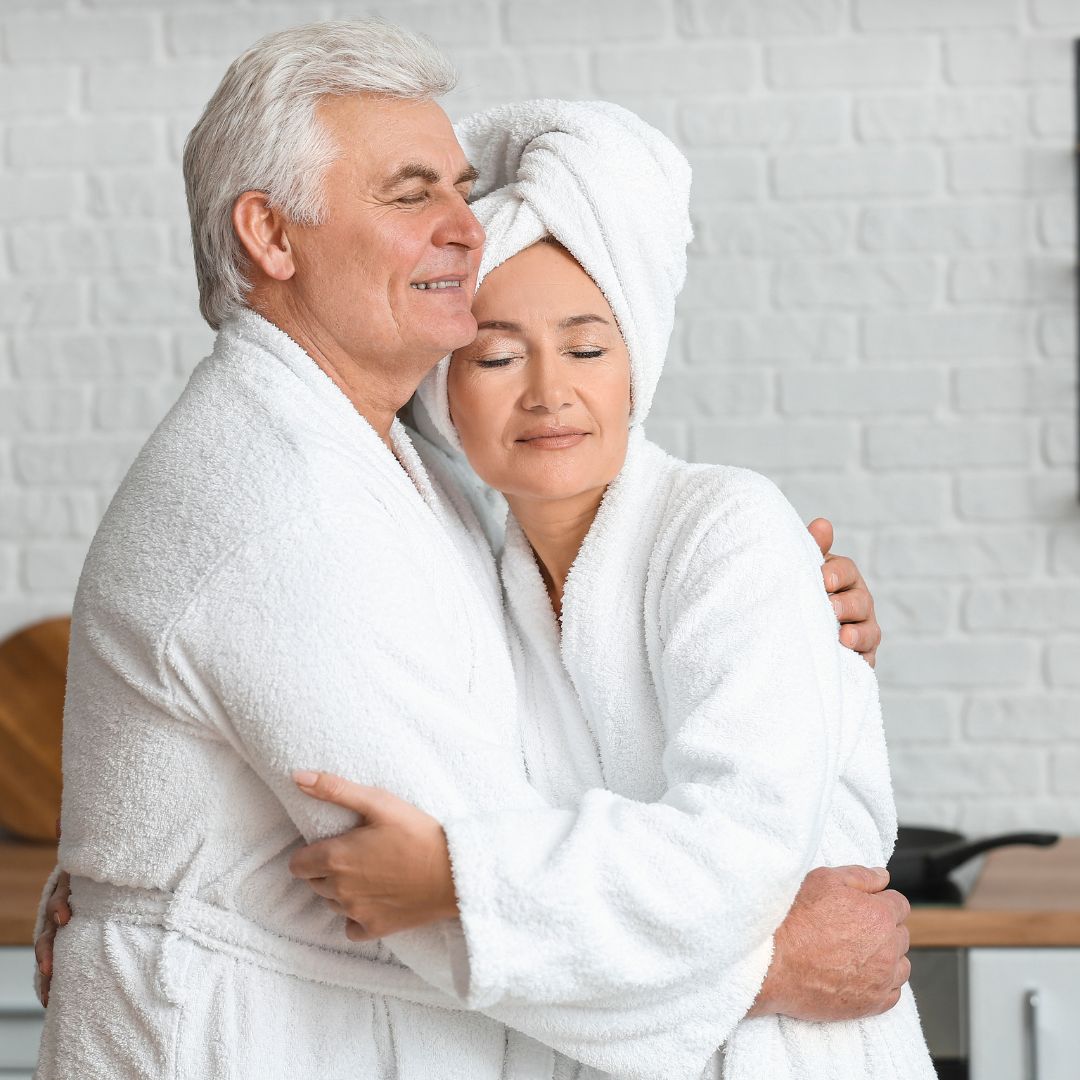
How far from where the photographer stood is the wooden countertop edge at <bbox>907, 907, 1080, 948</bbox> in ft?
7.44

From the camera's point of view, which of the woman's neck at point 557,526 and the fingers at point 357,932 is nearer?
the fingers at point 357,932

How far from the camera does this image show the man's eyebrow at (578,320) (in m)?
1.55

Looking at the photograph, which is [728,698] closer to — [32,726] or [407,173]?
→ [407,173]

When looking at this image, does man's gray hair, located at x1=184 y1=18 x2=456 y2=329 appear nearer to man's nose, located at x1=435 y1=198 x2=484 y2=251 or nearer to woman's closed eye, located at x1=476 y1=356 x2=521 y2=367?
man's nose, located at x1=435 y1=198 x2=484 y2=251

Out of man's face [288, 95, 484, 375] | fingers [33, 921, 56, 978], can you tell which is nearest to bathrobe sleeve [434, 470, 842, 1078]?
man's face [288, 95, 484, 375]

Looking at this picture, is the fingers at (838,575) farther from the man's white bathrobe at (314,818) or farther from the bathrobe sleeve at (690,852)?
the man's white bathrobe at (314,818)

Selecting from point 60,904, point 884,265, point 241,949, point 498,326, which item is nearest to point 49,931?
point 60,904

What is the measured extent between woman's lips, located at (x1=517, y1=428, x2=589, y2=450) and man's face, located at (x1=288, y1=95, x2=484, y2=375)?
124 mm

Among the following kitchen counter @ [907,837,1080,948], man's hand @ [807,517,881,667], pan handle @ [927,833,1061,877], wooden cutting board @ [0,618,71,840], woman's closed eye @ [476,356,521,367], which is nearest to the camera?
woman's closed eye @ [476,356,521,367]

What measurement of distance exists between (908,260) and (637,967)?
181 centimetres

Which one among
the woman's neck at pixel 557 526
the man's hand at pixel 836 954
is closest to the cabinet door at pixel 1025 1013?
the man's hand at pixel 836 954

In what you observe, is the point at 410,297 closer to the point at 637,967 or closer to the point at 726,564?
the point at 726,564

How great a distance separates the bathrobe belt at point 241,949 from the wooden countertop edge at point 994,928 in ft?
3.42

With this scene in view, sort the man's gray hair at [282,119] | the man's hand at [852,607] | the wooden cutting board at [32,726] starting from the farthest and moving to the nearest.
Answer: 1. the wooden cutting board at [32,726]
2. the man's hand at [852,607]
3. the man's gray hair at [282,119]
